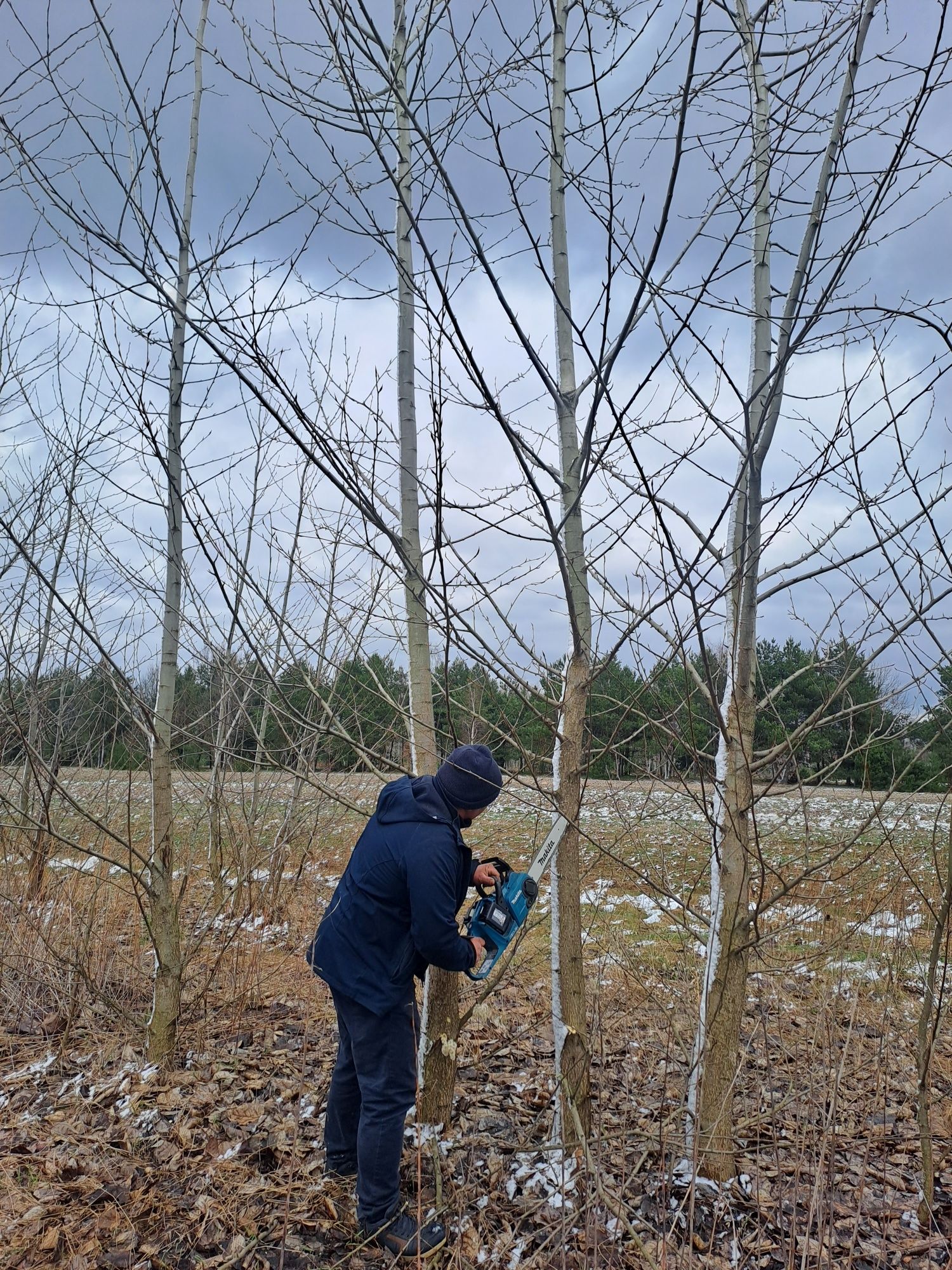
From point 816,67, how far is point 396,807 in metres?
3.02

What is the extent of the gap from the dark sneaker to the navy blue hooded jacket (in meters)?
0.76

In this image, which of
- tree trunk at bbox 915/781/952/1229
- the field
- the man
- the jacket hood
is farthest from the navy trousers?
tree trunk at bbox 915/781/952/1229

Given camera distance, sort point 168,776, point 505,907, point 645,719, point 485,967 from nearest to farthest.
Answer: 1. point 645,719
2. point 505,907
3. point 485,967
4. point 168,776

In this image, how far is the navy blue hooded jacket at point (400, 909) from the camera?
307 centimetres

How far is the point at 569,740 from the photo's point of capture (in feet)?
10.7

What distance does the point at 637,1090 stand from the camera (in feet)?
13.1

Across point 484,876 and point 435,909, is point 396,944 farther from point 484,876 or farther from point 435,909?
point 484,876

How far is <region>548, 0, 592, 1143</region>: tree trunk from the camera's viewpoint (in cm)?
322

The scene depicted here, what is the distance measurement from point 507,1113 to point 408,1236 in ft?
3.31

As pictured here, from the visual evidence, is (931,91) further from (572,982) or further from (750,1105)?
(750,1105)

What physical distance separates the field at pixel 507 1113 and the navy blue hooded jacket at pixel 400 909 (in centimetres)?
44

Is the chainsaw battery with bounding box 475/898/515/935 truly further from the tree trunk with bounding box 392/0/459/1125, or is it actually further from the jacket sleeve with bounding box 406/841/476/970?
the tree trunk with bounding box 392/0/459/1125

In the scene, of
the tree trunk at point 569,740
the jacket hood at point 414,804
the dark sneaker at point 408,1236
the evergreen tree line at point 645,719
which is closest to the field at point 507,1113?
the dark sneaker at point 408,1236

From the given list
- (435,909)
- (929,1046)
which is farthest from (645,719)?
(929,1046)
